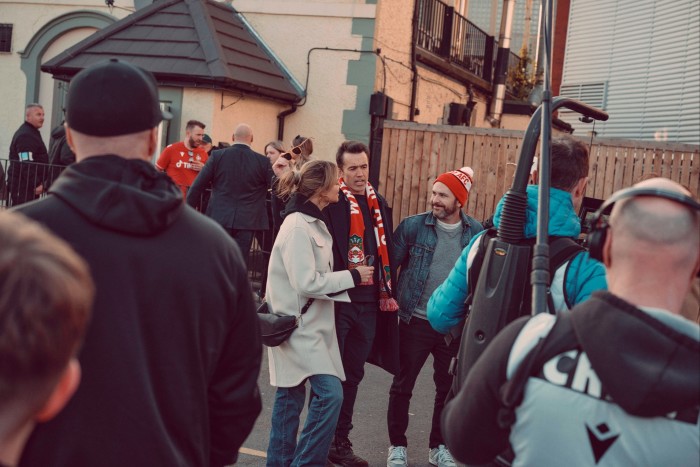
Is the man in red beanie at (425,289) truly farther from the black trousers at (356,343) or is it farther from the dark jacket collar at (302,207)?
the dark jacket collar at (302,207)

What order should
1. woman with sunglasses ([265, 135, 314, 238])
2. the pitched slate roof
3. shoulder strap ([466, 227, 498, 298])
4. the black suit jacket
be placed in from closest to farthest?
1. shoulder strap ([466, 227, 498, 298])
2. woman with sunglasses ([265, 135, 314, 238])
3. the black suit jacket
4. the pitched slate roof

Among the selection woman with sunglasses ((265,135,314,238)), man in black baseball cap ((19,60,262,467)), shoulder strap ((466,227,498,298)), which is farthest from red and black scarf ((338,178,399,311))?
man in black baseball cap ((19,60,262,467))

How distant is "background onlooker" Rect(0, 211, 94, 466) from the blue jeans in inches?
138

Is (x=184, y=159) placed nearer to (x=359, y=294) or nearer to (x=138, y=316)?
(x=359, y=294)

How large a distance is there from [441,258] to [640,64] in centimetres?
1013

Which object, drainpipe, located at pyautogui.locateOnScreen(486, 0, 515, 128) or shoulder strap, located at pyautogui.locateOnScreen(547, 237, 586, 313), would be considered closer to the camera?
shoulder strap, located at pyautogui.locateOnScreen(547, 237, 586, 313)

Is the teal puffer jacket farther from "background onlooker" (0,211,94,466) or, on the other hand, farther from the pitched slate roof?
the pitched slate roof

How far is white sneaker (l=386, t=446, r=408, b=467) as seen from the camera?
5.47 metres

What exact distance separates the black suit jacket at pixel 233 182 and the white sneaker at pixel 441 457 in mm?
4634

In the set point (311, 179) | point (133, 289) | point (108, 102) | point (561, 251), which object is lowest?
point (133, 289)

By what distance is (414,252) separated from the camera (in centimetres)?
580

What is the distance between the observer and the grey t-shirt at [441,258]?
5707 millimetres

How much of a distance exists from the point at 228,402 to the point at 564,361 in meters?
1.02

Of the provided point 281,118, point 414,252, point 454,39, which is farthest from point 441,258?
point 454,39
